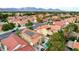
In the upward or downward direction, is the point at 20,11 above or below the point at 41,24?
above

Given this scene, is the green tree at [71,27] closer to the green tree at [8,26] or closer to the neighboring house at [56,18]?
the neighboring house at [56,18]

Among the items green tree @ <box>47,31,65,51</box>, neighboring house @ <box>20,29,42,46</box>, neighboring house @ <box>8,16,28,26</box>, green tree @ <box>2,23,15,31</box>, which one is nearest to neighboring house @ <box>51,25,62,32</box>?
green tree @ <box>47,31,65,51</box>

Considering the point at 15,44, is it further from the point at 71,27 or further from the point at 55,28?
the point at 71,27

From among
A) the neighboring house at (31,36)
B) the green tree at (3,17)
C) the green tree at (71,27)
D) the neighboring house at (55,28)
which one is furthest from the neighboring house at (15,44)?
the green tree at (71,27)

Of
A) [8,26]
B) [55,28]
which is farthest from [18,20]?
[55,28]
